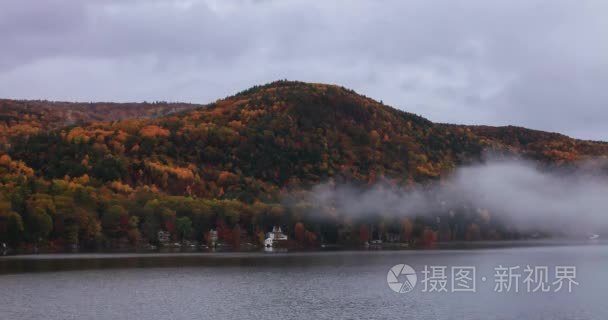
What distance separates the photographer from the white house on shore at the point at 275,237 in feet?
577

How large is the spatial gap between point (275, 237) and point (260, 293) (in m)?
101

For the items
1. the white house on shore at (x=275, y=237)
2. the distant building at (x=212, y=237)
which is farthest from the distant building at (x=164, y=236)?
the white house on shore at (x=275, y=237)

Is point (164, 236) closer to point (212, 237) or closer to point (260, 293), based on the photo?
point (212, 237)

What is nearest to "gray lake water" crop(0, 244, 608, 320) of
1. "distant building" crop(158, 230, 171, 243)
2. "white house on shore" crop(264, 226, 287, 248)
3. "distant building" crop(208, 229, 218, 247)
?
"distant building" crop(158, 230, 171, 243)

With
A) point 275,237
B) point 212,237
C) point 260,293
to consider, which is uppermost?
point 275,237

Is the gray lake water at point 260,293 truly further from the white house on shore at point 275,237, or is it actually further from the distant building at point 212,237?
the white house on shore at point 275,237

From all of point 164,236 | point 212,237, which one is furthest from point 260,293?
point 212,237

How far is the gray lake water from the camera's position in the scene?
6481 centimetres

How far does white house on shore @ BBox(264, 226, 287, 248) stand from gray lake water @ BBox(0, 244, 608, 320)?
60809mm

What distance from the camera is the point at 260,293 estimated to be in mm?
78562

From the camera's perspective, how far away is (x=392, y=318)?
6256 centimetres

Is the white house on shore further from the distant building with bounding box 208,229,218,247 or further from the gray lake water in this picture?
the gray lake water

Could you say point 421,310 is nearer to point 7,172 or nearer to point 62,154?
point 7,172

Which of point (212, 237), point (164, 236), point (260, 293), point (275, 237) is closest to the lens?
point (260, 293)
